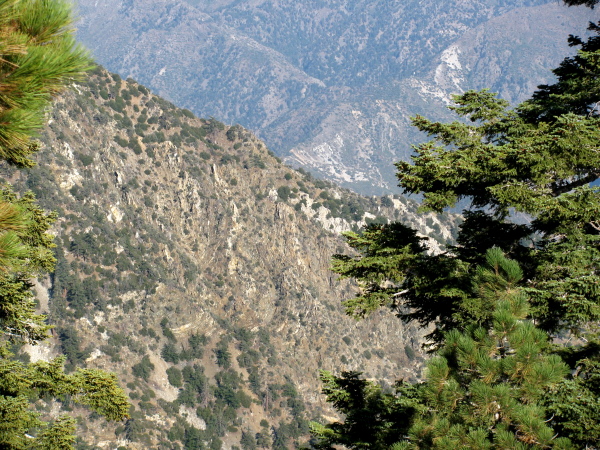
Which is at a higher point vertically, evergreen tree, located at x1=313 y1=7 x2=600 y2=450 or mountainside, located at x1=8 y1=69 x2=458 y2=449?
evergreen tree, located at x1=313 y1=7 x2=600 y2=450

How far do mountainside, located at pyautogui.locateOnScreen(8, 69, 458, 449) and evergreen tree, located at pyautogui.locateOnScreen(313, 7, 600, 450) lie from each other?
70.8 metres

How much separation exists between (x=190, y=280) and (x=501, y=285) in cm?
9619

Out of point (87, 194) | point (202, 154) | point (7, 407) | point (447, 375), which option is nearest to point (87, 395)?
point (7, 407)

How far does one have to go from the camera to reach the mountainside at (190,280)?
277 ft

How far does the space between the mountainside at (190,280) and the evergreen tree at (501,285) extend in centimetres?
7076

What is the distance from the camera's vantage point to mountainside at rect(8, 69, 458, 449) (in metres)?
84.3

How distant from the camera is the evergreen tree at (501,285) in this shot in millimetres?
6996

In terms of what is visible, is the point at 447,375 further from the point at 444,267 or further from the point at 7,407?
the point at 7,407

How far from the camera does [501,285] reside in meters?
7.83

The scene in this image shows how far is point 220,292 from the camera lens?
10562 cm

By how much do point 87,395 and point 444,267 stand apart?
339 inches

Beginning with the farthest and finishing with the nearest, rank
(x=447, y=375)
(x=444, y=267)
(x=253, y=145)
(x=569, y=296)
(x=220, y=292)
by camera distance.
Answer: (x=253, y=145)
(x=220, y=292)
(x=444, y=267)
(x=569, y=296)
(x=447, y=375)

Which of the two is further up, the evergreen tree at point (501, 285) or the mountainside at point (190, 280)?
the evergreen tree at point (501, 285)

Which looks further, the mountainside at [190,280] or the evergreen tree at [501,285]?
the mountainside at [190,280]
